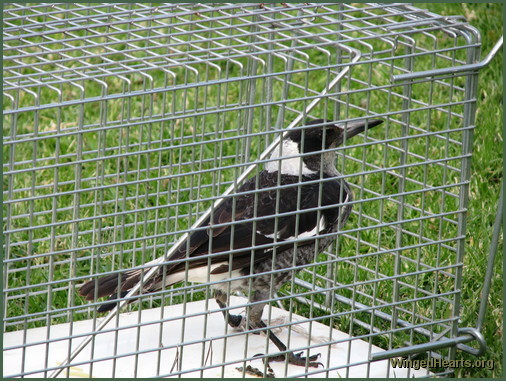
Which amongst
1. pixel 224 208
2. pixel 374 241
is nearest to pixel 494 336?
pixel 374 241

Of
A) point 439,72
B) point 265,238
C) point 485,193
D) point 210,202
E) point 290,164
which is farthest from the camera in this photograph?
point 485,193

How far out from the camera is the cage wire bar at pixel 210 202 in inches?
105

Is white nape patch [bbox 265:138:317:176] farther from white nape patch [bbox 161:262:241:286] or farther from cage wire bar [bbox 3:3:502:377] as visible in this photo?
white nape patch [bbox 161:262:241:286]

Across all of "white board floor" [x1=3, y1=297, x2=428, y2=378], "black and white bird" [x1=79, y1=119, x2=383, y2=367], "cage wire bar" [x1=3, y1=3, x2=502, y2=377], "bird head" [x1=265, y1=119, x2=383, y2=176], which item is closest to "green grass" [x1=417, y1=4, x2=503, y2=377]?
"cage wire bar" [x1=3, y1=3, x2=502, y2=377]

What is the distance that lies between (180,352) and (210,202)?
1074 millimetres

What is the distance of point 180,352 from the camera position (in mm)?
2910

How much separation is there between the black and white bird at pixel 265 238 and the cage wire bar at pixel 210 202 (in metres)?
0.07

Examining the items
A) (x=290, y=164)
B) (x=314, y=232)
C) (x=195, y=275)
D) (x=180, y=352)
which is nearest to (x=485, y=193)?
(x=290, y=164)

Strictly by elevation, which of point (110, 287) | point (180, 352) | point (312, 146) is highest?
point (312, 146)

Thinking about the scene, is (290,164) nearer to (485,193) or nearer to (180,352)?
(180,352)

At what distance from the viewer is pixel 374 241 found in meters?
4.03

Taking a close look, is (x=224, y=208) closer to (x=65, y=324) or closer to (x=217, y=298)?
(x=217, y=298)

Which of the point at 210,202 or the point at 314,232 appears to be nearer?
the point at 314,232

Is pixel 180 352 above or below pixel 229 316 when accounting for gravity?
above
